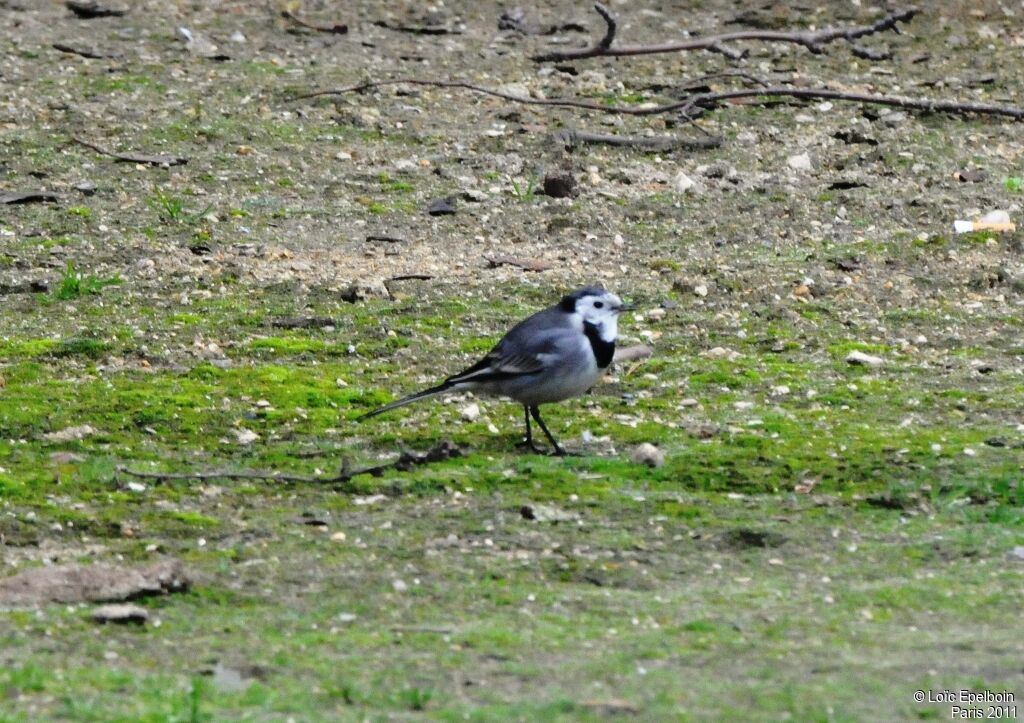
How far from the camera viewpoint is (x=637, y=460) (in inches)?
237

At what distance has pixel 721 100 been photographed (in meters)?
10.6

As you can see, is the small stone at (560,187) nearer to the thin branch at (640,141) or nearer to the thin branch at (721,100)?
the thin branch at (640,141)

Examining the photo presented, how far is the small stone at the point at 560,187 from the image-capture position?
9.25 metres

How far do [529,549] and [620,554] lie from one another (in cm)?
26

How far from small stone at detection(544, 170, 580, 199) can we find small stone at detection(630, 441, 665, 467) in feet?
11.2

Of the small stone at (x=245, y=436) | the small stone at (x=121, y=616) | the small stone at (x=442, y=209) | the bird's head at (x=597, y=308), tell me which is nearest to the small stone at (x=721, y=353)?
the bird's head at (x=597, y=308)


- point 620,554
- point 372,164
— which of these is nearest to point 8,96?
point 372,164

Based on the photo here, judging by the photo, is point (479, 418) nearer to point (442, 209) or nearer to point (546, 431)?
point (546, 431)

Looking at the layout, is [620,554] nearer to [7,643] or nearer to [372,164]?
[7,643]

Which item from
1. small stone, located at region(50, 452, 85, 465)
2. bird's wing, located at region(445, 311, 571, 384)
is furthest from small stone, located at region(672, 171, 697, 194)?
small stone, located at region(50, 452, 85, 465)

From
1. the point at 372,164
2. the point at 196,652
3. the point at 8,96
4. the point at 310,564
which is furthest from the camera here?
the point at 8,96

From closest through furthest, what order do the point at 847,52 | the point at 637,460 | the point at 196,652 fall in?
the point at 196,652 → the point at 637,460 → the point at 847,52

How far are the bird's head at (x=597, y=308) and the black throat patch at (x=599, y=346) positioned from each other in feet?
0.06

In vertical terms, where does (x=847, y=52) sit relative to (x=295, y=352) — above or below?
above
